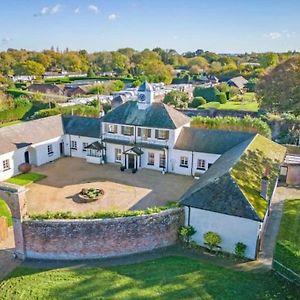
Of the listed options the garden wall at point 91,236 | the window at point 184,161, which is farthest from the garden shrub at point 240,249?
the window at point 184,161

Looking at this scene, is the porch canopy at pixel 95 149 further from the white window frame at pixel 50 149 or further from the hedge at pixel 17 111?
the hedge at pixel 17 111

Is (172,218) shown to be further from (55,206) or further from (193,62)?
(193,62)

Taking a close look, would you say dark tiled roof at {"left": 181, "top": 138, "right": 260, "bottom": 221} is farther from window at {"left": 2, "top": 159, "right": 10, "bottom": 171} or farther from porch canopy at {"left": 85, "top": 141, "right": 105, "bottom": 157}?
window at {"left": 2, "top": 159, "right": 10, "bottom": 171}

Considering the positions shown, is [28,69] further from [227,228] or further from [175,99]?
[227,228]

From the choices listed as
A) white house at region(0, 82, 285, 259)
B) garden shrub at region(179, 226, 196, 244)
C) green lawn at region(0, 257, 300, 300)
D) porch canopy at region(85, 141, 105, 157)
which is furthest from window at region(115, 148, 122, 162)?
green lawn at region(0, 257, 300, 300)

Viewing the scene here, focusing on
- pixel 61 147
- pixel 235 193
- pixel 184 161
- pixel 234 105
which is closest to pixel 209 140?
pixel 184 161
